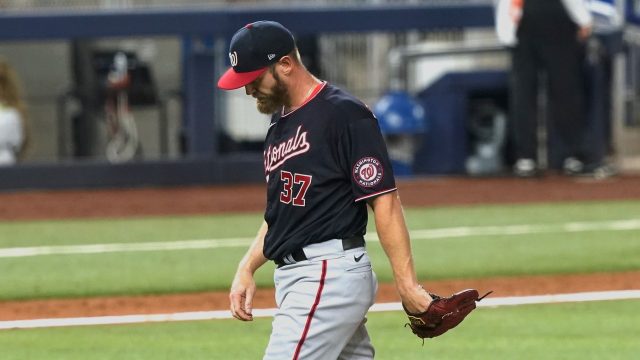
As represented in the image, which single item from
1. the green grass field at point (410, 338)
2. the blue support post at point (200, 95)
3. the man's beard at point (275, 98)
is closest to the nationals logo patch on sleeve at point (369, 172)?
the man's beard at point (275, 98)

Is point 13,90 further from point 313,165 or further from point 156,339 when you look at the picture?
point 313,165

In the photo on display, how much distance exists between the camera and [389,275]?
8.41 meters

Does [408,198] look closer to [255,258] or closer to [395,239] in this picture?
[255,258]

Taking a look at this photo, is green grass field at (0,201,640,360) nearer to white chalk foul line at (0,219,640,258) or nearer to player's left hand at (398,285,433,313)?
white chalk foul line at (0,219,640,258)

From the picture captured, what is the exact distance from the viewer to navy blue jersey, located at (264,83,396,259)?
3932 mm

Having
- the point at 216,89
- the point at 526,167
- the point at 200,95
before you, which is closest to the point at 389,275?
the point at 526,167

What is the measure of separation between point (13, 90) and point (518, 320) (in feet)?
32.0

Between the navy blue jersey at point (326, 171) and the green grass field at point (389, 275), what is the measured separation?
177cm

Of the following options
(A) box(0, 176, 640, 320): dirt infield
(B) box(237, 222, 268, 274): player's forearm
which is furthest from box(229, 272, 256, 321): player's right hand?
(A) box(0, 176, 640, 320): dirt infield

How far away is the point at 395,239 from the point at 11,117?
38.7ft

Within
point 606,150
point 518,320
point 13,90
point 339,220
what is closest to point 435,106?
point 606,150

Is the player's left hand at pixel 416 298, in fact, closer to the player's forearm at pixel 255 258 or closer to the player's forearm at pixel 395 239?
the player's forearm at pixel 395 239

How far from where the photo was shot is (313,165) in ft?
13.1

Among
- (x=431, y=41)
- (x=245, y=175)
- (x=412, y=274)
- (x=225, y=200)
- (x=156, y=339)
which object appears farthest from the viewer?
(x=431, y=41)
